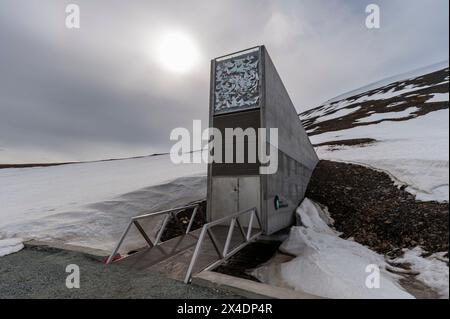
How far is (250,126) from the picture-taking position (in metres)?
7.39

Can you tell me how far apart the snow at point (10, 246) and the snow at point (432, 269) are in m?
9.76

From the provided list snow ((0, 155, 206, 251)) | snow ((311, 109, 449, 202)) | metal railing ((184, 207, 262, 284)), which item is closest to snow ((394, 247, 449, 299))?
snow ((311, 109, 449, 202))

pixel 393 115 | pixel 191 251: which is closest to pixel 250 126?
pixel 191 251

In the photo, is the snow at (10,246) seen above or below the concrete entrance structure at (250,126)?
below

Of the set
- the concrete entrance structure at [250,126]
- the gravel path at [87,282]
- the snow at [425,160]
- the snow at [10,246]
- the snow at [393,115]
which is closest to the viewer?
the snow at [425,160]

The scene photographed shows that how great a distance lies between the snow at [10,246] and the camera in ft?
20.9

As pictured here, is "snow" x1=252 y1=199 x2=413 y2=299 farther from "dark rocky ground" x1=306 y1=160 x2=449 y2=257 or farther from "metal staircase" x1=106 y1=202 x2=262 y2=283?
"metal staircase" x1=106 y1=202 x2=262 y2=283

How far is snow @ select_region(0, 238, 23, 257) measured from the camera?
20.9ft

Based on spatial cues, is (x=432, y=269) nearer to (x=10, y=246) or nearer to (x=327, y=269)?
(x=327, y=269)

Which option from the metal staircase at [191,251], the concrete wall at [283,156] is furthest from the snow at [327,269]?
the concrete wall at [283,156]

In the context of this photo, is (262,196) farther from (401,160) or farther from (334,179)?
(334,179)

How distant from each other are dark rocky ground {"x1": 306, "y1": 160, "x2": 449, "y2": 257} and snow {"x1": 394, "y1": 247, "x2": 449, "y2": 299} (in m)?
0.18

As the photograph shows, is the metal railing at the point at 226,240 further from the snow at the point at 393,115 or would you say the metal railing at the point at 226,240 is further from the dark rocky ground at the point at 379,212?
the snow at the point at 393,115
